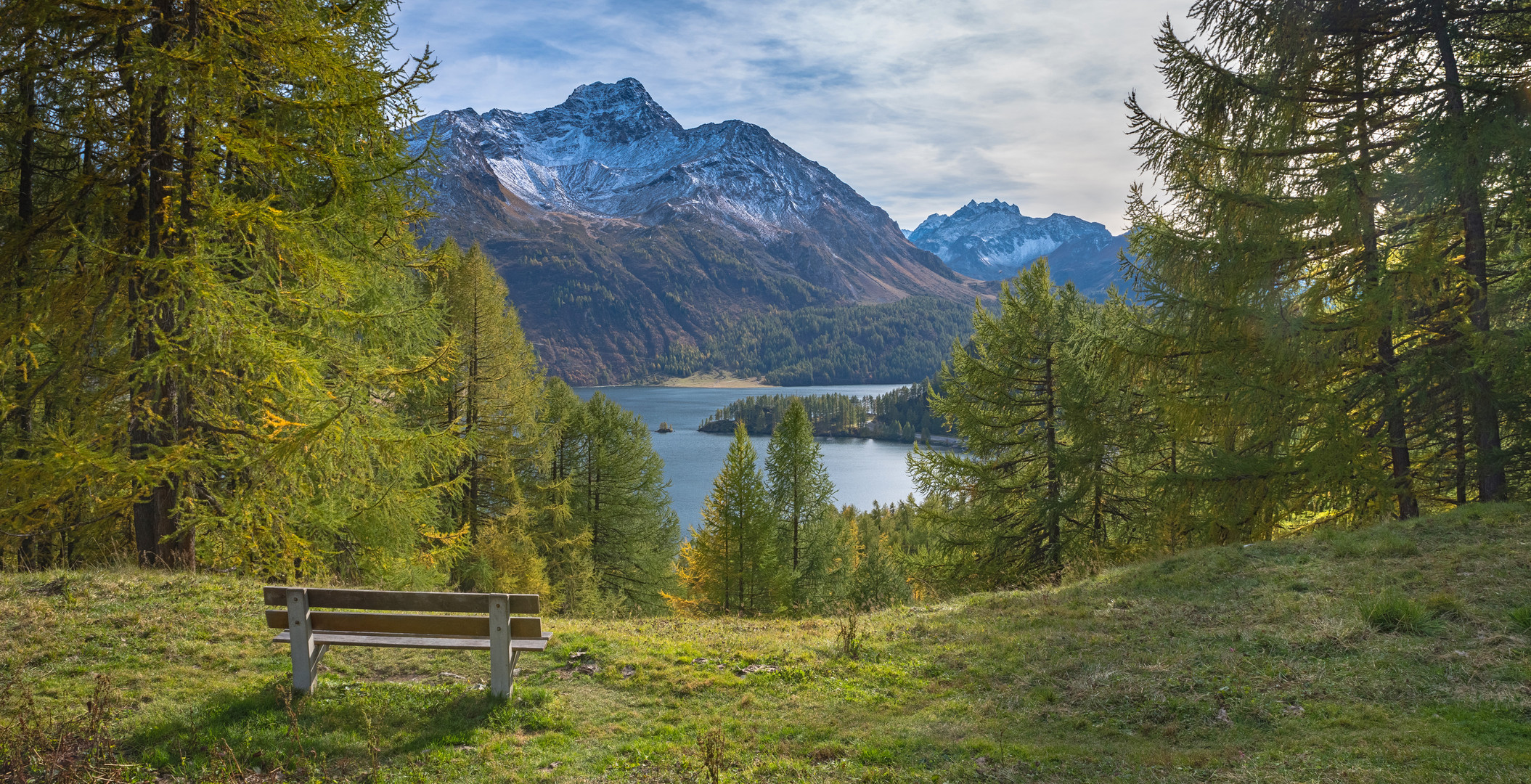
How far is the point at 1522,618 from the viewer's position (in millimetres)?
5355

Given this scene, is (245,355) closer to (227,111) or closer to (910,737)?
(227,111)

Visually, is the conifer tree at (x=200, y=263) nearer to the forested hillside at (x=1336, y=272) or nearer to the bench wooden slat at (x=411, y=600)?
the bench wooden slat at (x=411, y=600)

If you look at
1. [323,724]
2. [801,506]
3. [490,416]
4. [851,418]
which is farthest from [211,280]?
[851,418]

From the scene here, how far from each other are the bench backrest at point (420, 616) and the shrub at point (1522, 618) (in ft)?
24.3

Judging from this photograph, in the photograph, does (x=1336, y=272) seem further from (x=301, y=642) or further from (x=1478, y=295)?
(x=301, y=642)

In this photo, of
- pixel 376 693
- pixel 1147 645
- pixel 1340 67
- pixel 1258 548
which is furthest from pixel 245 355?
pixel 1340 67

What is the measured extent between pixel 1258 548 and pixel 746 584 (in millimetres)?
15946

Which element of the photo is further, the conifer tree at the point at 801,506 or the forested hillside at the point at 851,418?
the forested hillside at the point at 851,418

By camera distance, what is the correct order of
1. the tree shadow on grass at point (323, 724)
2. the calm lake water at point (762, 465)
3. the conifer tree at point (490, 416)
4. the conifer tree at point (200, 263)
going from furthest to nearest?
the calm lake water at point (762, 465)
the conifer tree at point (490, 416)
the conifer tree at point (200, 263)
the tree shadow on grass at point (323, 724)

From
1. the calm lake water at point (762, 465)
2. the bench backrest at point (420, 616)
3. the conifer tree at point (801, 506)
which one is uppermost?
the bench backrest at point (420, 616)

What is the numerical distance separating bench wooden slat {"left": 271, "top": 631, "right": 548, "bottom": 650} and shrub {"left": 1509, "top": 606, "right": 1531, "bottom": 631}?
7.31 m

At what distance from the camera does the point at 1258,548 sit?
346 inches

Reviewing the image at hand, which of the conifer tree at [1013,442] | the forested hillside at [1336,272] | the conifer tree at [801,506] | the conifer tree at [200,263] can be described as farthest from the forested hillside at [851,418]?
the conifer tree at [200,263]

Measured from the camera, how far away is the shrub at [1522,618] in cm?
531
